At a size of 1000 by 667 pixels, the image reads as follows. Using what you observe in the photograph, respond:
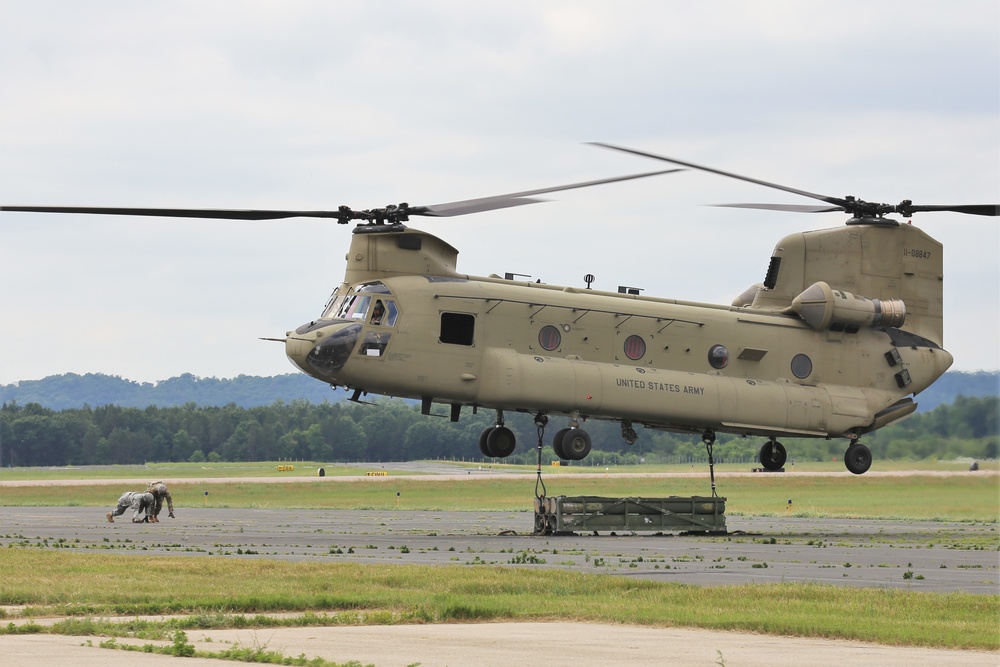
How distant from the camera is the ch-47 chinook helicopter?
3409cm

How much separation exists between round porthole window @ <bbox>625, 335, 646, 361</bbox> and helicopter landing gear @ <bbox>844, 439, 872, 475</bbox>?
725 centimetres

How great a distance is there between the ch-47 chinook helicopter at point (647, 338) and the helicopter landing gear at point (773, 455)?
5 centimetres

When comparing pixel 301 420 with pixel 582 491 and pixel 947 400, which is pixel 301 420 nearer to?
pixel 582 491

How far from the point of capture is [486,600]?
21.9m

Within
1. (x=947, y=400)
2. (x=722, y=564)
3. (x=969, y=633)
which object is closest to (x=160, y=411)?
(x=947, y=400)

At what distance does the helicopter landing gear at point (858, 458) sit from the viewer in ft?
130

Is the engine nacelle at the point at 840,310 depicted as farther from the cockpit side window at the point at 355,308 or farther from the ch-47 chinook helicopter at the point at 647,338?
the cockpit side window at the point at 355,308

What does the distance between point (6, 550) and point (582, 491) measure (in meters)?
48.4

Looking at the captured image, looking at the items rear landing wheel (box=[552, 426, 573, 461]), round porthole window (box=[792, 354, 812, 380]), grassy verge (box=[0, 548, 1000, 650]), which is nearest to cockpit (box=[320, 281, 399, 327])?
rear landing wheel (box=[552, 426, 573, 461])

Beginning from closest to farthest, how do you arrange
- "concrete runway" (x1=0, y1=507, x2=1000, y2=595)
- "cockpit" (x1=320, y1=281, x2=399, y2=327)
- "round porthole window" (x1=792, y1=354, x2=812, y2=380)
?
"concrete runway" (x1=0, y1=507, x2=1000, y2=595) → "cockpit" (x1=320, y1=281, x2=399, y2=327) → "round porthole window" (x1=792, y1=354, x2=812, y2=380)

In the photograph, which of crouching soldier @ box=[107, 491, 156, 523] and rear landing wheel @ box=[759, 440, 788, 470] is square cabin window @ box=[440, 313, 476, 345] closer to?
rear landing wheel @ box=[759, 440, 788, 470]

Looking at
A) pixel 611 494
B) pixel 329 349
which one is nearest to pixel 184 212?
pixel 329 349

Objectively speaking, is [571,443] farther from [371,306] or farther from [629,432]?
[371,306]

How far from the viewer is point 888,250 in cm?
4019
